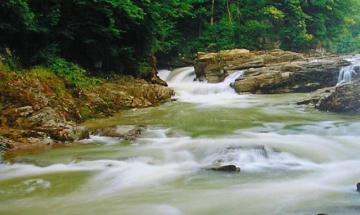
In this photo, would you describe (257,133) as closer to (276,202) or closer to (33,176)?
(276,202)

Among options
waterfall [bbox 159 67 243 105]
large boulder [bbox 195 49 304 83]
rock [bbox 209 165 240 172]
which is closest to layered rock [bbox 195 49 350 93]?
large boulder [bbox 195 49 304 83]

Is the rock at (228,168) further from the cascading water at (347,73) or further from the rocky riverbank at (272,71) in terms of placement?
the cascading water at (347,73)

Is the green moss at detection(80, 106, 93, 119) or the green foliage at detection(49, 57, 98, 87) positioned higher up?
the green foliage at detection(49, 57, 98, 87)

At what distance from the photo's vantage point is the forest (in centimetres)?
1098

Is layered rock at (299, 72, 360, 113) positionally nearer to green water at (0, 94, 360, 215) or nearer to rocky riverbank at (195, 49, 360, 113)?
green water at (0, 94, 360, 215)

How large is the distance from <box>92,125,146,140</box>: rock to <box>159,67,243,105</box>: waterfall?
5.37 meters

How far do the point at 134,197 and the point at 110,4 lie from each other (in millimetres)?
8095

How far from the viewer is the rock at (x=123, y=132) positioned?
830 cm

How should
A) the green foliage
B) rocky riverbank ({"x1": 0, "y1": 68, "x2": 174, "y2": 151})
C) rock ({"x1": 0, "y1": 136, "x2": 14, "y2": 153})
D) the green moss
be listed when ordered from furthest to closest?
1. the green foliage
2. the green moss
3. rocky riverbank ({"x1": 0, "y1": 68, "x2": 174, "y2": 151})
4. rock ({"x1": 0, "y1": 136, "x2": 14, "y2": 153})

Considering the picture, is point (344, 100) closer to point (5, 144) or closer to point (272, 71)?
point (272, 71)

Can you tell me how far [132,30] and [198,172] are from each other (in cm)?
856

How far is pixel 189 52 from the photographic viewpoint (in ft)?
77.4

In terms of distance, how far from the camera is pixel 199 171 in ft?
20.5

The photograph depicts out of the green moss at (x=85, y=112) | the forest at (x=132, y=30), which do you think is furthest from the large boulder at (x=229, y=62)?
the green moss at (x=85, y=112)
